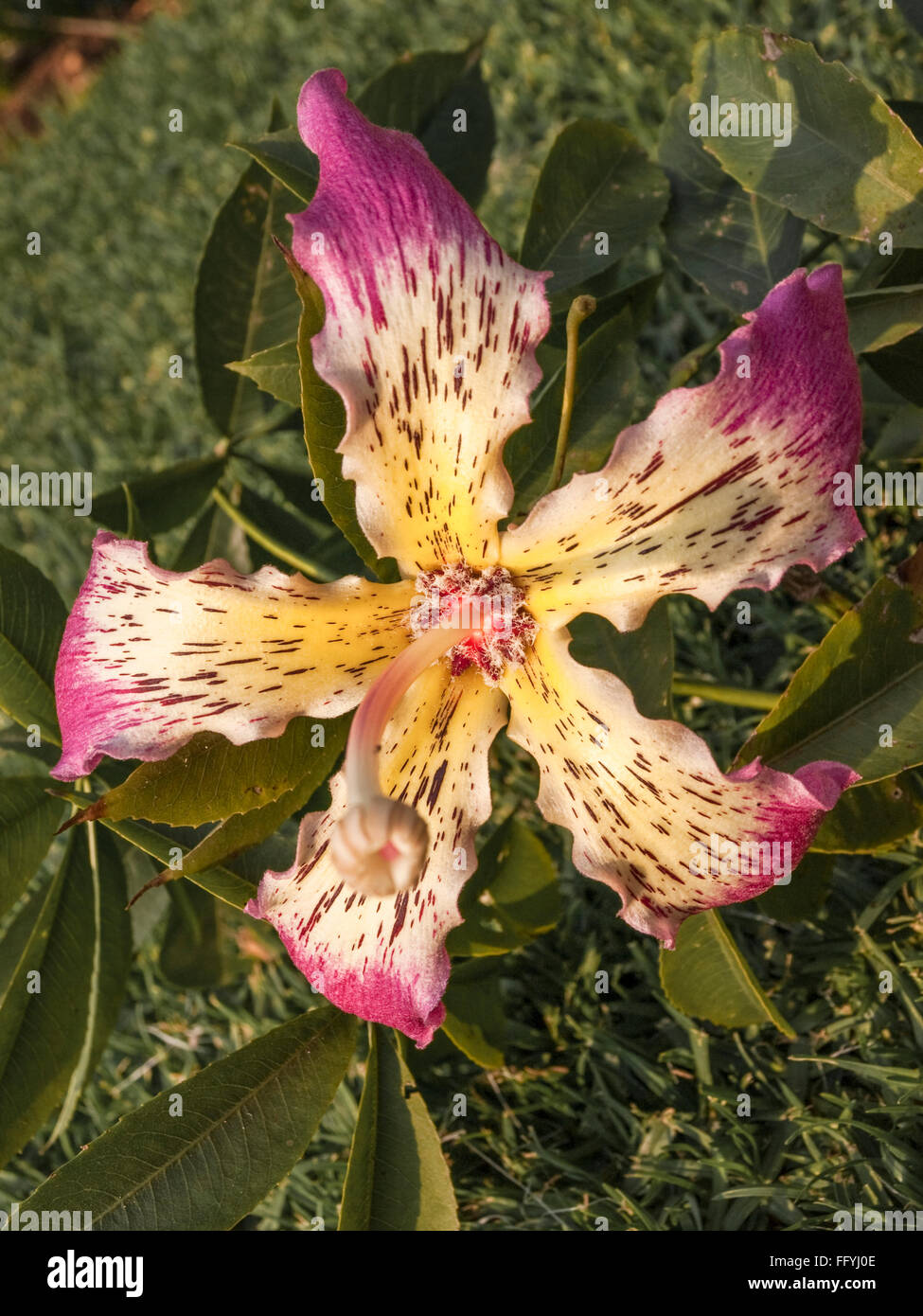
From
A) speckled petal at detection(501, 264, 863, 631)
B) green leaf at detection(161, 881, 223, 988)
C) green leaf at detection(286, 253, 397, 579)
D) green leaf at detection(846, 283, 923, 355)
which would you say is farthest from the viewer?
green leaf at detection(161, 881, 223, 988)

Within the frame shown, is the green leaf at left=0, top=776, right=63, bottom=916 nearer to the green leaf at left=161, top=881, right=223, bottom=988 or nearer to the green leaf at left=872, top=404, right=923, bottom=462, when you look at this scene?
the green leaf at left=161, top=881, right=223, bottom=988

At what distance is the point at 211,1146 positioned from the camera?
1046 millimetres

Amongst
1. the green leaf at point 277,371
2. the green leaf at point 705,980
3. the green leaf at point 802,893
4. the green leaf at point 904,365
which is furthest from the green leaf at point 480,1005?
the green leaf at point 904,365

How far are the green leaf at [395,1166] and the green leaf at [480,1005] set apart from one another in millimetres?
97

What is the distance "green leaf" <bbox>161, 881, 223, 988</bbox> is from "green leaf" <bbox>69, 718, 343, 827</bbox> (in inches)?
20.7

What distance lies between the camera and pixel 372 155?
858 mm

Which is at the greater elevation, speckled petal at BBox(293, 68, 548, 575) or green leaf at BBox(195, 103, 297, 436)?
green leaf at BBox(195, 103, 297, 436)

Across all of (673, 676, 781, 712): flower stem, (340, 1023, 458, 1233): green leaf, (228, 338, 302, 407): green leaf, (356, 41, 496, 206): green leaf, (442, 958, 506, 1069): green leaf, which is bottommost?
(340, 1023, 458, 1233): green leaf

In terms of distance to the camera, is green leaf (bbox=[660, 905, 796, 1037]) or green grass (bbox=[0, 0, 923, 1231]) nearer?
green leaf (bbox=[660, 905, 796, 1037])

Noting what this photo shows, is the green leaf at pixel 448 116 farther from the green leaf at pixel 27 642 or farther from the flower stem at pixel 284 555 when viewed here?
the green leaf at pixel 27 642

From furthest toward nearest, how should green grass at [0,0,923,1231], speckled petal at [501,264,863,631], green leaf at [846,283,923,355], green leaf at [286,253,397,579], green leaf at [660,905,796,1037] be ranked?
1. green grass at [0,0,923,1231]
2. green leaf at [660,905,796,1037]
3. green leaf at [846,283,923,355]
4. green leaf at [286,253,397,579]
5. speckled petal at [501,264,863,631]

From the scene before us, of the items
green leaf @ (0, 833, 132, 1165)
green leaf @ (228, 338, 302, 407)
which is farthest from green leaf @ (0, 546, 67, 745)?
green leaf @ (228, 338, 302, 407)

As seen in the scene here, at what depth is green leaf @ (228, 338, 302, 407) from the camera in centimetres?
116

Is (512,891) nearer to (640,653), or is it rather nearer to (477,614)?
(640,653)
